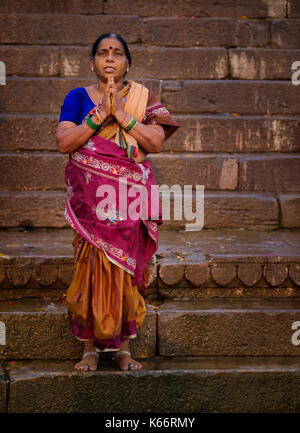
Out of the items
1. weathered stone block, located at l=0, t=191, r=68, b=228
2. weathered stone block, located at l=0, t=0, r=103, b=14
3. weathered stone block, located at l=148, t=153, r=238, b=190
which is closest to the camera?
weathered stone block, located at l=0, t=191, r=68, b=228

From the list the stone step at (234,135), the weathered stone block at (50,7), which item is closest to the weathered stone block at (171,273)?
the stone step at (234,135)

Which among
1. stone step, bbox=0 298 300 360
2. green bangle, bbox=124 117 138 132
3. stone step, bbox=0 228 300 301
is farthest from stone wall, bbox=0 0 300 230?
green bangle, bbox=124 117 138 132

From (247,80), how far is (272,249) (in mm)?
2284

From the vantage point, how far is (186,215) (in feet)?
15.5

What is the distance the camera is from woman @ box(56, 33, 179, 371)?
118 inches

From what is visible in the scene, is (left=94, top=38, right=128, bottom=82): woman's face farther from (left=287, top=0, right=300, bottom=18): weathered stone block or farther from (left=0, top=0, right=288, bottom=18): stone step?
(left=287, top=0, right=300, bottom=18): weathered stone block

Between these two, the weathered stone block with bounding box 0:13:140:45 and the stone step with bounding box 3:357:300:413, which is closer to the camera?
the stone step with bounding box 3:357:300:413

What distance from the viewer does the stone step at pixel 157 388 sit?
10.3 ft

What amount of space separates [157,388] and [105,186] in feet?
4.07

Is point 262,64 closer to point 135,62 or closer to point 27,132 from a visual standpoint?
point 135,62

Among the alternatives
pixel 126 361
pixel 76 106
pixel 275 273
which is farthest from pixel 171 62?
pixel 126 361

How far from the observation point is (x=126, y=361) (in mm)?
3211

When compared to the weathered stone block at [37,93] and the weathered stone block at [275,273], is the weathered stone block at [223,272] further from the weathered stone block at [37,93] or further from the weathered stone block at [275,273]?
the weathered stone block at [37,93]

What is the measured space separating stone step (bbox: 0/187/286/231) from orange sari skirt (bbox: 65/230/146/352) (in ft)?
5.31
